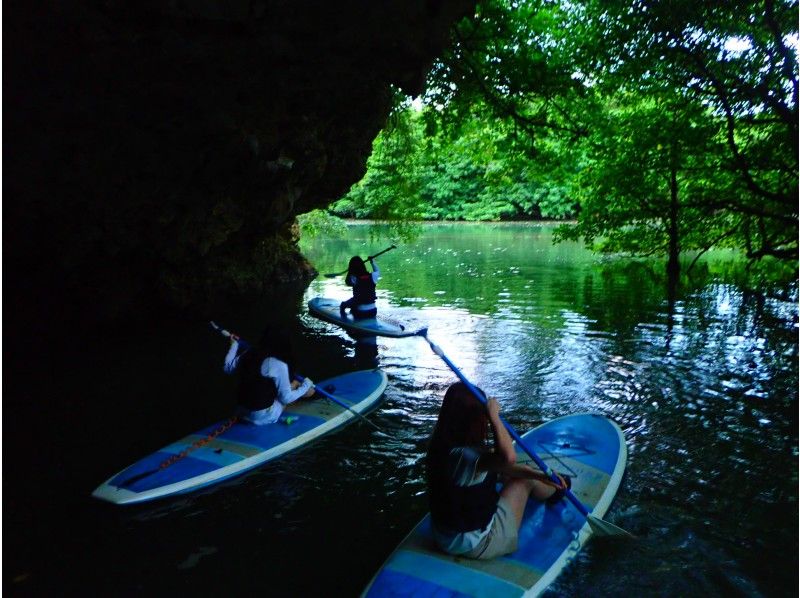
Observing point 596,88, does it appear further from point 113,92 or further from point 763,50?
point 113,92

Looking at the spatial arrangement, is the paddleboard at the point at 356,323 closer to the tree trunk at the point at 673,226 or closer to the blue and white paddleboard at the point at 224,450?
the blue and white paddleboard at the point at 224,450

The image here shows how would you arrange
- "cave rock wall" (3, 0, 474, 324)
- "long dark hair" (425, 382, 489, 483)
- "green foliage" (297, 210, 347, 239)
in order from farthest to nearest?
"green foliage" (297, 210, 347, 239)
"cave rock wall" (3, 0, 474, 324)
"long dark hair" (425, 382, 489, 483)

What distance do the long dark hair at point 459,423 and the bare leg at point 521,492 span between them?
81 centimetres

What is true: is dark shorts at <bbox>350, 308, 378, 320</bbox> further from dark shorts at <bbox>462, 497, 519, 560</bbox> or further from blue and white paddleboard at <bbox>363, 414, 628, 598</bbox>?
dark shorts at <bbox>462, 497, 519, 560</bbox>

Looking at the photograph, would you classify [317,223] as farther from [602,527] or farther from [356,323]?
[602,527]

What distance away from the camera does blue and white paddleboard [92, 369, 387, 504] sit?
4.50 m

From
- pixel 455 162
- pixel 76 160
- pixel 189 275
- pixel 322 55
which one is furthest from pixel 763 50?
pixel 455 162

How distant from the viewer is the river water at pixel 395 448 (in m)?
3.71

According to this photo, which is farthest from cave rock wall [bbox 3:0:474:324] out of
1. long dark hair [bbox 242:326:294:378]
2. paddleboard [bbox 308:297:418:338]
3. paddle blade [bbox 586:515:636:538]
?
paddle blade [bbox 586:515:636:538]

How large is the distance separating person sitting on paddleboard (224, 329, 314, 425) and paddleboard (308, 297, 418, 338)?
3458 millimetres

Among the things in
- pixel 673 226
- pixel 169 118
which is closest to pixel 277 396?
pixel 169 118

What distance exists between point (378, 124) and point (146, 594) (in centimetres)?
929

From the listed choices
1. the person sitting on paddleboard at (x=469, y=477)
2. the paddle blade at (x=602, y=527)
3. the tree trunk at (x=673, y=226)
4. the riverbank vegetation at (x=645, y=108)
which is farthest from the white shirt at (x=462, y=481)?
the tree trunk at (x=673, y=226)

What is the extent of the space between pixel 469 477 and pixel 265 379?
3005 millimetres
